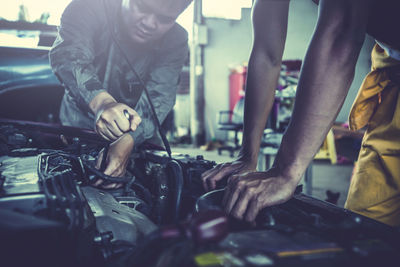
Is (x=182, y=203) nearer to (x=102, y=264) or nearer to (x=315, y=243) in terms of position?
(x=102, y=264)

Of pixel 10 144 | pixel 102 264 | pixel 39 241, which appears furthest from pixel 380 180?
pixel 10 144

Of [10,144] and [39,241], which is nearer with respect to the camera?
[39,241]

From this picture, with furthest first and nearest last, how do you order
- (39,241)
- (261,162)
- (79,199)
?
(261,162) → (79,199) → (39,241)

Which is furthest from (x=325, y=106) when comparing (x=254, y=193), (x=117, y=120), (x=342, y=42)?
(x=117, y=120)

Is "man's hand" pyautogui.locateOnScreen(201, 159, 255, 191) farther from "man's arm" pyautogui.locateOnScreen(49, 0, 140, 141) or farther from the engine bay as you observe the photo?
"man's arm" pyautogui.locateOnScreen(49, 0, 140, 141)

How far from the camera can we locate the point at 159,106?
1657 millimetres

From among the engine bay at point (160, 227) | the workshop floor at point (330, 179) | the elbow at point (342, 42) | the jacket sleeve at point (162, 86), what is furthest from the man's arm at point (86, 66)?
the workshop floor at point (330, 179)

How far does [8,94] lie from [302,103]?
1736 millimetres

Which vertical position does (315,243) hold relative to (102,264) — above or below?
above

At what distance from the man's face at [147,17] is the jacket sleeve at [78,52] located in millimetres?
219

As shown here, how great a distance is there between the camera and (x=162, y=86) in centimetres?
171

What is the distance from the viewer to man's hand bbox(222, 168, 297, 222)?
23.1 inches

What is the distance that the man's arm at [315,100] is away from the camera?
0.59 metres

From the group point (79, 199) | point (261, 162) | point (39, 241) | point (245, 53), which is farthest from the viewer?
point (245, 53)
